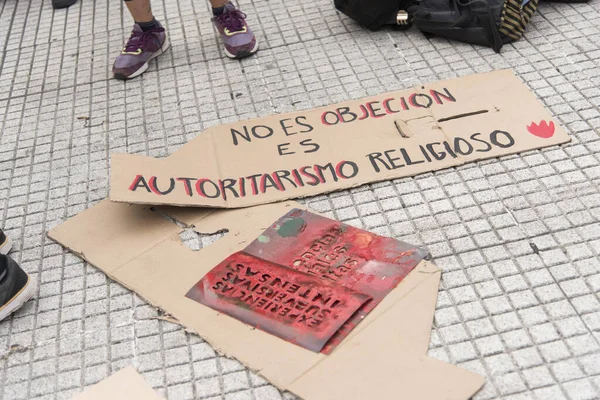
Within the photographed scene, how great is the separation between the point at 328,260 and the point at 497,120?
35.4 inches

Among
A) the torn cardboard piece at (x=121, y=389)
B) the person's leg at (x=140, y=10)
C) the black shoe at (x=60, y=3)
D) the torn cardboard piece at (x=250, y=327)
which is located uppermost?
the person's leg at (x=140, y=10)

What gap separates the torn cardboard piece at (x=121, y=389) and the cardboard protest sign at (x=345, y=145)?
1.95 ft

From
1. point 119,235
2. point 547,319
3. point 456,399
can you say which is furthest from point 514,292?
point 119,235

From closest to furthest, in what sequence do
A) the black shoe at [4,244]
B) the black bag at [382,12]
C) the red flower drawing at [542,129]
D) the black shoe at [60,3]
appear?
the black shoe at [4,244]
the red flower drawing at [542,129]
the black bag at [382,12]
the black shoe at [60,3]

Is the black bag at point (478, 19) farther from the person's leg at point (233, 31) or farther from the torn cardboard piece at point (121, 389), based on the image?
the torn cardboard piece at point (121, 389)

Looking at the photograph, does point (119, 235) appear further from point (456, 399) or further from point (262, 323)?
point (456, 399)

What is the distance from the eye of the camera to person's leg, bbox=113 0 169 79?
308 cm

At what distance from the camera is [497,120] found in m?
2.44

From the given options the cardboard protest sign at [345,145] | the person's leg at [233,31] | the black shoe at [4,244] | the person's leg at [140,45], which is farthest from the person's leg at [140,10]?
the black shoe at [4,244]

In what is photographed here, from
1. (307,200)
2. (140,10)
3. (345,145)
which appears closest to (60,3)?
(140,10)

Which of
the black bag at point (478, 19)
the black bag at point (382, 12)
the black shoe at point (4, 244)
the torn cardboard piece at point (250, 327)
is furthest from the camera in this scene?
the black bag at point (382, 12)

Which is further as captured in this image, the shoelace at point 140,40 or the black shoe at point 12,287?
the shoelace at point 140,40

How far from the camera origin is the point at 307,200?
2.24m

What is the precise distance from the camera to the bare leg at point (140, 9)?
10.2ft
